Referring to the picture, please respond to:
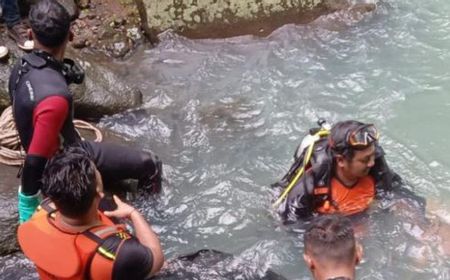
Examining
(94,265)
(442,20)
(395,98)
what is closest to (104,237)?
(94,265)

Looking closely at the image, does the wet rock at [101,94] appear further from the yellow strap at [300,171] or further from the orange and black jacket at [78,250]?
the orange and black jacket at [78,250]

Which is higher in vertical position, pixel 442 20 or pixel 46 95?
pixel 46 95

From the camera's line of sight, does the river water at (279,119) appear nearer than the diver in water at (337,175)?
No

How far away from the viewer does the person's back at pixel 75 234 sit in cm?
421

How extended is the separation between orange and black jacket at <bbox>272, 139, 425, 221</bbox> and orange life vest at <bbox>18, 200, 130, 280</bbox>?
2.11m

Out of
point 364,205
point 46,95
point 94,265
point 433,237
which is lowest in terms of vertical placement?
point 433,237

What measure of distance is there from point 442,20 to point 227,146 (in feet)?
14.2

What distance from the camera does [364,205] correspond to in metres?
6.30

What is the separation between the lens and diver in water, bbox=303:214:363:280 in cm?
391

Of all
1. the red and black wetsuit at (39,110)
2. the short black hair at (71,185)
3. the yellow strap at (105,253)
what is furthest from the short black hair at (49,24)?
the yellow strap at (105,253)

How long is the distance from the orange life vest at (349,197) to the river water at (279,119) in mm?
240

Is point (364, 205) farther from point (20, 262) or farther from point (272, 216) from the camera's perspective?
point (20, 262)

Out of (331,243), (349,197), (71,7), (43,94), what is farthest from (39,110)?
(71,7)

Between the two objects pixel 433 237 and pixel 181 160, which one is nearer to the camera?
pixel 433 237
